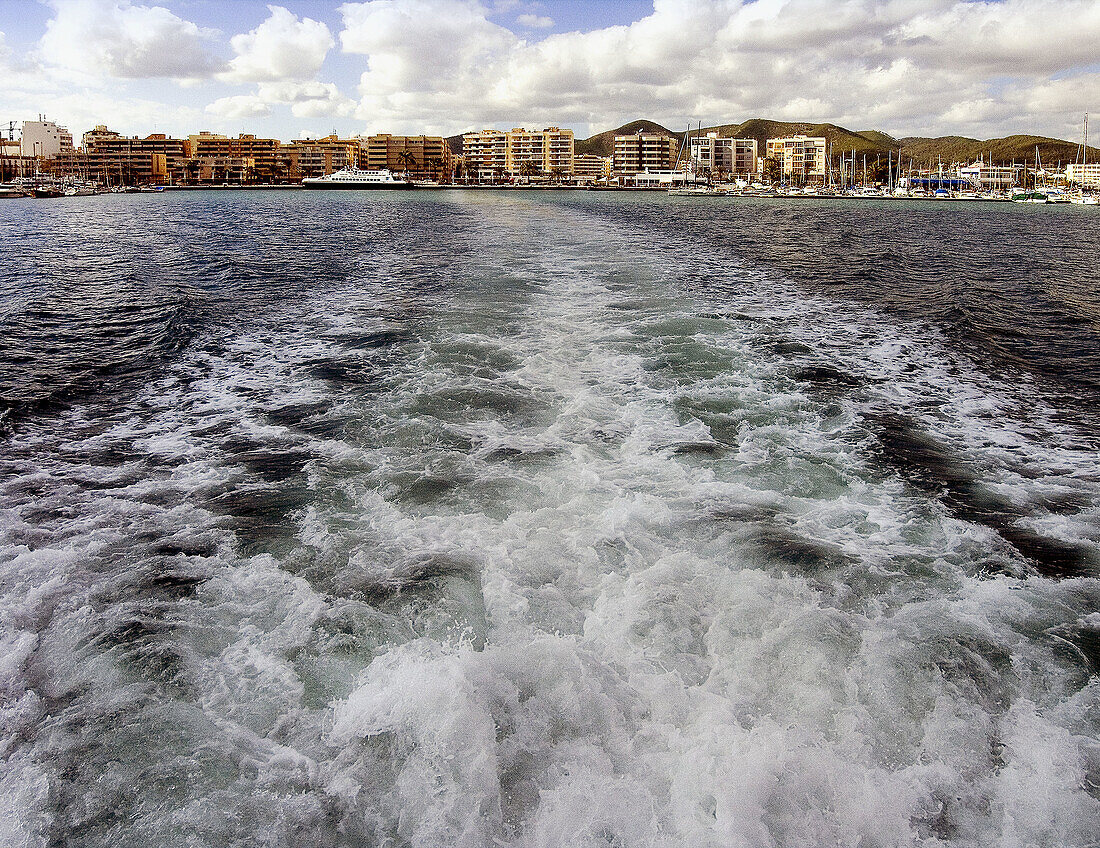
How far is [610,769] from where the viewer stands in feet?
11.5

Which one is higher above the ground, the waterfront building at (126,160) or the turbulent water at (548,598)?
the waterfront building at (126,160)

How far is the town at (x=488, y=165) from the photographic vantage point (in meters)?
155

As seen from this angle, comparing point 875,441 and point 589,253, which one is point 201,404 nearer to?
point 875,441

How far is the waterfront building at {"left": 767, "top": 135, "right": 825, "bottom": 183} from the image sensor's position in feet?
611

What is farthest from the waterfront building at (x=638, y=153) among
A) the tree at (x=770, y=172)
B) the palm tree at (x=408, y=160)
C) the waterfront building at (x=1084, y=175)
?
the waterfront building at (x=1084, y=175)

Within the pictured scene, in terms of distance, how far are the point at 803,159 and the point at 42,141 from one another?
196350 millimetres

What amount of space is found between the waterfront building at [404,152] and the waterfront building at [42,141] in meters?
69.5

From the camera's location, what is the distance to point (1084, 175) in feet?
547

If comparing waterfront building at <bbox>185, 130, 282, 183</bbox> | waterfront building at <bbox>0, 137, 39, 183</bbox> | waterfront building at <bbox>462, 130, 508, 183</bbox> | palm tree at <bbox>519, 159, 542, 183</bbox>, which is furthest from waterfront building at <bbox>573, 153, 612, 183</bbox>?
waterfront building at <bbox>0, 137, 39, 183</bbox>

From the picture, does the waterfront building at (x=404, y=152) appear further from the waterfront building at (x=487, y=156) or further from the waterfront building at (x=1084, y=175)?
the waterfront building at (x=1084, y=175)

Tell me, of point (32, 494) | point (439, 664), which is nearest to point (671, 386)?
point (439, 664)

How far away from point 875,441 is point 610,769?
6.07 meters

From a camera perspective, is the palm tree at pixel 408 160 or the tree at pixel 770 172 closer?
the palm tree at pixel 408 160

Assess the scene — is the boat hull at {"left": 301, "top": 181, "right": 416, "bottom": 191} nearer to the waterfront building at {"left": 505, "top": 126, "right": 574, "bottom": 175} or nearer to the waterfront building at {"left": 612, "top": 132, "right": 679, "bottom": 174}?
the waterfront building at {"left": 505, "top": 126, "right": 574, "bottom": 175}
